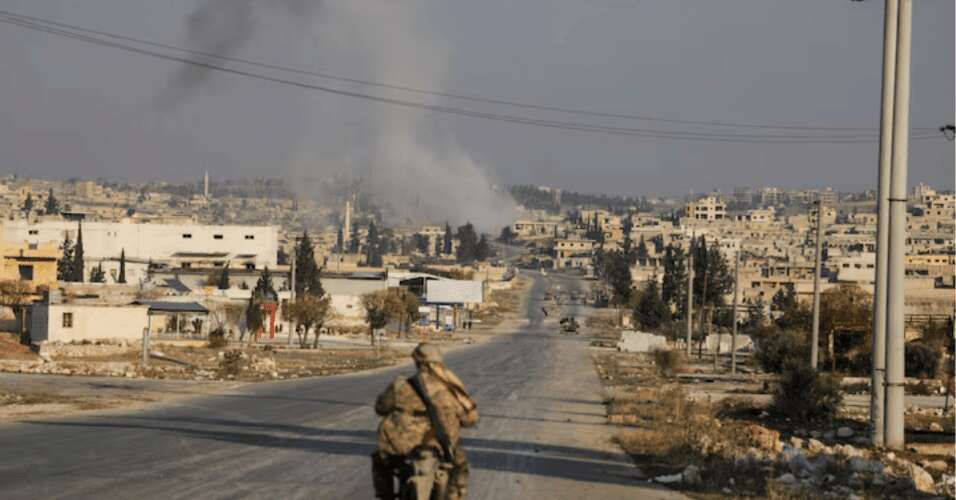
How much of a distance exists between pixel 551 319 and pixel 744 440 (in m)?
128

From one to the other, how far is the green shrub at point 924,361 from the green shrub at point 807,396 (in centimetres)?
2936

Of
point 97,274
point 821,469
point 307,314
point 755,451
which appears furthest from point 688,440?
point 97,274

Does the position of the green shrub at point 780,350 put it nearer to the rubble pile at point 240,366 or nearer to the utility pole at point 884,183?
the rubble pile at point 240,366

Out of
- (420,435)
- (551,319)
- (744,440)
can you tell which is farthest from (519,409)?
(551,319)

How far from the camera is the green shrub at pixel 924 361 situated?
61.7 m

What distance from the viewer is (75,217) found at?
552 feet

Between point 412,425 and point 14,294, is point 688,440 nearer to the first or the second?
point 412,425

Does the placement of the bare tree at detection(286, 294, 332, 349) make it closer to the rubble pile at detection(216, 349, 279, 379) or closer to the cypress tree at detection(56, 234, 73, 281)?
the rubble pile at detection(216, 349, 279, 379)

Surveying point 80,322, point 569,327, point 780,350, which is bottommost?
point 569,327

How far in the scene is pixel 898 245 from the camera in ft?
72.8

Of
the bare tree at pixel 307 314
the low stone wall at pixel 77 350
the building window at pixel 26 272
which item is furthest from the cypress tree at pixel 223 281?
Answer: the low stone wall at pixel 77 350

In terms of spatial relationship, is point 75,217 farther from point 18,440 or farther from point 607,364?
point 18,440

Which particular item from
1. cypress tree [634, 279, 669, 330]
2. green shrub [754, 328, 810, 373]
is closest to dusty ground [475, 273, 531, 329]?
cypress tree [634, 279, 669, 330]

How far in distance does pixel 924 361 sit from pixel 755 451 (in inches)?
1699
